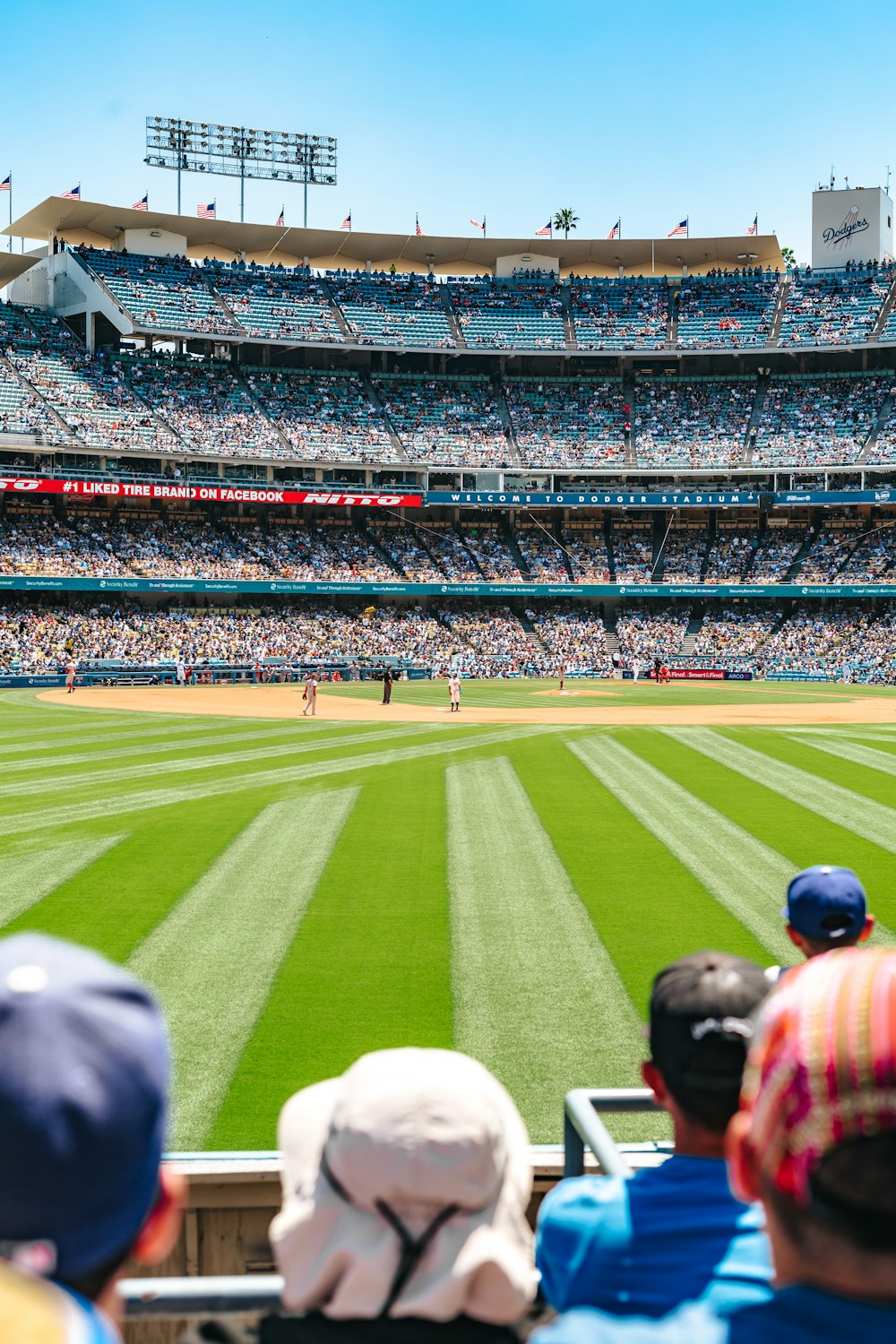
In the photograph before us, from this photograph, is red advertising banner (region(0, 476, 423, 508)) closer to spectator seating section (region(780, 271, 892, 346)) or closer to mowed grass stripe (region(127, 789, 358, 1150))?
spectator seating section (region(780, 271, 892, 346))

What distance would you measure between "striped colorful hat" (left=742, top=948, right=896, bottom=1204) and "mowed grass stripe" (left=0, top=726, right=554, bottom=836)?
1650 centimetres

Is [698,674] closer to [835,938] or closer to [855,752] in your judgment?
[855,752]

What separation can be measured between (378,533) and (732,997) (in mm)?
72710

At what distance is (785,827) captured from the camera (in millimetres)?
17297

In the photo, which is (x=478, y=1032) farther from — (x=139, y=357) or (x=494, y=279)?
(x=494, y=279)

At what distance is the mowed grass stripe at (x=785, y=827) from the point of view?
1349 cm

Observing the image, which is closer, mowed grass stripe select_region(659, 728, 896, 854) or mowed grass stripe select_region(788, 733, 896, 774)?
mowed grass stripe select_region(659, 728, 896, 854)

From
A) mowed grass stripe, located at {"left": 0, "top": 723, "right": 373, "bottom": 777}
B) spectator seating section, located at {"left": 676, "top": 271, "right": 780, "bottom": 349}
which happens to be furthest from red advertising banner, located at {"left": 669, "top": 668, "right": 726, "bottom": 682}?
mowed grass stripe, located at {"left": 0, "top": 723, "right": 373, "bottom": 777}

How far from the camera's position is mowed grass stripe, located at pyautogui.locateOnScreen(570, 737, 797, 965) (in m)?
12.2

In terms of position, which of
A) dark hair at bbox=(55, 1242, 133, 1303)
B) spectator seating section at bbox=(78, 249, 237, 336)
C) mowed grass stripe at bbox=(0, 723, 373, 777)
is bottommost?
mowed grass stripe at bbox=(0, 723, 373, 777)

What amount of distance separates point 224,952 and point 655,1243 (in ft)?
30.0

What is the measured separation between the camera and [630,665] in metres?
66.3

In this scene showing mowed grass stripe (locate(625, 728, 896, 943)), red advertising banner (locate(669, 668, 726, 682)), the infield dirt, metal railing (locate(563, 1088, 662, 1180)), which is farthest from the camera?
red advertising banner (locate(669, 668, 726, 682))

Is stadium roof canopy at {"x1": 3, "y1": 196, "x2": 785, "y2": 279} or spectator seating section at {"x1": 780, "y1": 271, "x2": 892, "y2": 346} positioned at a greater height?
stadium roof canopy at {"x1": 3, "y1": 196, "x2": 785, "y2": 279}
